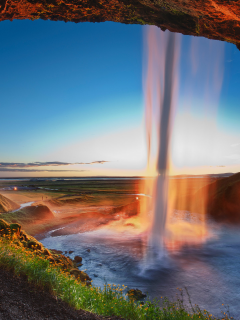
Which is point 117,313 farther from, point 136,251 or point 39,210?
point 39,210

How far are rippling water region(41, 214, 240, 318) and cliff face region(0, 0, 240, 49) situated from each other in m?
12.3

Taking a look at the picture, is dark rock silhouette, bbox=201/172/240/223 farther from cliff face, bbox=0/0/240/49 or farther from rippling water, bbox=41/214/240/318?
cliff face, bbox=0/0/240/49

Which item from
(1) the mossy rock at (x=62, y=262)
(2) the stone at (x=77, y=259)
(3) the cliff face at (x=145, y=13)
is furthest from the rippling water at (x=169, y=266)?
(3) the cliff face at (x=145, y=13)

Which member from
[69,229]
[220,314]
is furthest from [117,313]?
[69,229]

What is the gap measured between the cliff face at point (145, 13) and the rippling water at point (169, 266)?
40.4 feet

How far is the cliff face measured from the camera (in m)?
7.16

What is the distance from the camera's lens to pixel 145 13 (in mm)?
8094

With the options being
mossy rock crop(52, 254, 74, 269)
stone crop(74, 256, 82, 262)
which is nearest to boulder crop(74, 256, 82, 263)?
stone crop(74, 256, 82, 262)

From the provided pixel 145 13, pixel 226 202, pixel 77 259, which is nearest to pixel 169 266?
pixel 77 259

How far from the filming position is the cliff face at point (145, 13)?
716 cm

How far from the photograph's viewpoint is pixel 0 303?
3.86 metres

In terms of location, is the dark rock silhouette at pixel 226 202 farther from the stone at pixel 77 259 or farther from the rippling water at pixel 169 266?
the stone at pixel 77 259

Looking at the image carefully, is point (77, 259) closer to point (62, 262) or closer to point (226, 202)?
point (62, 262)

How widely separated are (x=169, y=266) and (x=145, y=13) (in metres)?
14.3
